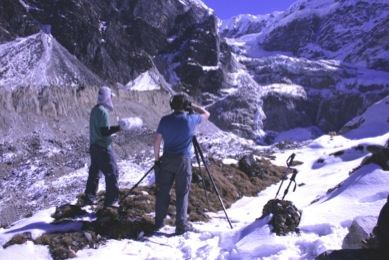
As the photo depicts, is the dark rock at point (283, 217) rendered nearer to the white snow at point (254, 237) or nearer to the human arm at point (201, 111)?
the white snow at point (254, 237)

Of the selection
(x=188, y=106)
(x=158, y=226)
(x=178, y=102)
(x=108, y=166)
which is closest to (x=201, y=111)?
(x=188, y=106)

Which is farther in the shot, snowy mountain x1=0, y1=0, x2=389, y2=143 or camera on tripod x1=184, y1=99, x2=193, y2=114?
snowy mountain x1=0, y1=0, x2=389, y2=143

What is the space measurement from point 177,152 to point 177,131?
376 millimetres

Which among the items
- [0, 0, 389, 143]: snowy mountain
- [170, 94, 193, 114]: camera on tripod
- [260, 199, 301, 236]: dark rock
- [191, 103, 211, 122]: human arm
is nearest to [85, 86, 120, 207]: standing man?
[170, 94, 193, 114]: camera on tripod

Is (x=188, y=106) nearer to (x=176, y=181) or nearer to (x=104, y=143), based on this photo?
(x=176, y=181)

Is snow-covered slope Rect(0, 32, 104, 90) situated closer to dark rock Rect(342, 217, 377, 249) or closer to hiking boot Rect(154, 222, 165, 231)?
hiking boot Rect(154, 222, 165, 231)

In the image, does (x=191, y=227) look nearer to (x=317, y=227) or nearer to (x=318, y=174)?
(x=317, y=227)

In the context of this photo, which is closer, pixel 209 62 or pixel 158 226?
pixel 158 226

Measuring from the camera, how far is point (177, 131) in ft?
22.5

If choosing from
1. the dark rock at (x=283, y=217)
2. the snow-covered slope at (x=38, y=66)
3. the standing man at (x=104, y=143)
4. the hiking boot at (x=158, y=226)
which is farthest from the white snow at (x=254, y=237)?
the snow-covered slope at (x=38, y=66)

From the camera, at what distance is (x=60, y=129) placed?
5097 cm

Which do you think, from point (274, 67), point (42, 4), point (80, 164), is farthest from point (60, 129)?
point (274, 67)

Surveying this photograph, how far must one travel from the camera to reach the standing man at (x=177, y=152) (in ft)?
22.5

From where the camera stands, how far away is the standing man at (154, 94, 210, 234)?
6.87 meters
